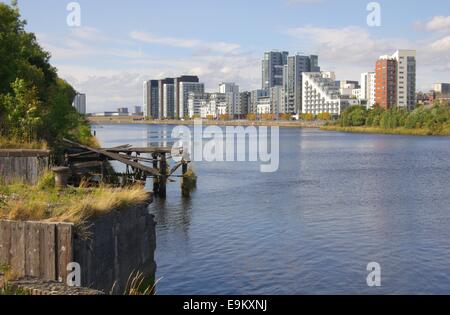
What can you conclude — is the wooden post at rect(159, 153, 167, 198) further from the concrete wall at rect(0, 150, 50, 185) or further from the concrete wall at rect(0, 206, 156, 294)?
the concrete wall at rect(0, 206, 156, 294)

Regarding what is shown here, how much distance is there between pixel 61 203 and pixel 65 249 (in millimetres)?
2138

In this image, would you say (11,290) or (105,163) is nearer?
(11,290)

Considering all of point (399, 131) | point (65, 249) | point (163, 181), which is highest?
point (399, 131)

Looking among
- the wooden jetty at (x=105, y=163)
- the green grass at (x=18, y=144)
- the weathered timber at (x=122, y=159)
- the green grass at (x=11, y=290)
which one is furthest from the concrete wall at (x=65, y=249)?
the weathered timber at (x=122, y=159)

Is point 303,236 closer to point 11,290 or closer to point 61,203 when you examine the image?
point 61,203

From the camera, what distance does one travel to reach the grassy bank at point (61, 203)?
13.8 meters

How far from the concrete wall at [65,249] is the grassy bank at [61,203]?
0.90 ft

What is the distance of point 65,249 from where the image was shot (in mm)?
13109

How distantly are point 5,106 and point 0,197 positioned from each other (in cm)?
1454

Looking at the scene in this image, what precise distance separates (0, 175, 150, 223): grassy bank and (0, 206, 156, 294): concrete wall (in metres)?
0.28

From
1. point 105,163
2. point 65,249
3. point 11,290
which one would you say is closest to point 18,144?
point 105,163

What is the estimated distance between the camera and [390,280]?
67.7 ft

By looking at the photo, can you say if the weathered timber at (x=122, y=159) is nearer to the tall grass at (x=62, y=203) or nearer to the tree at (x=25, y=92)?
the tree at (x=25, y=92)

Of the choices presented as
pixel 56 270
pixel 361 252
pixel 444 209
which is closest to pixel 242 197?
pixel 444 209
